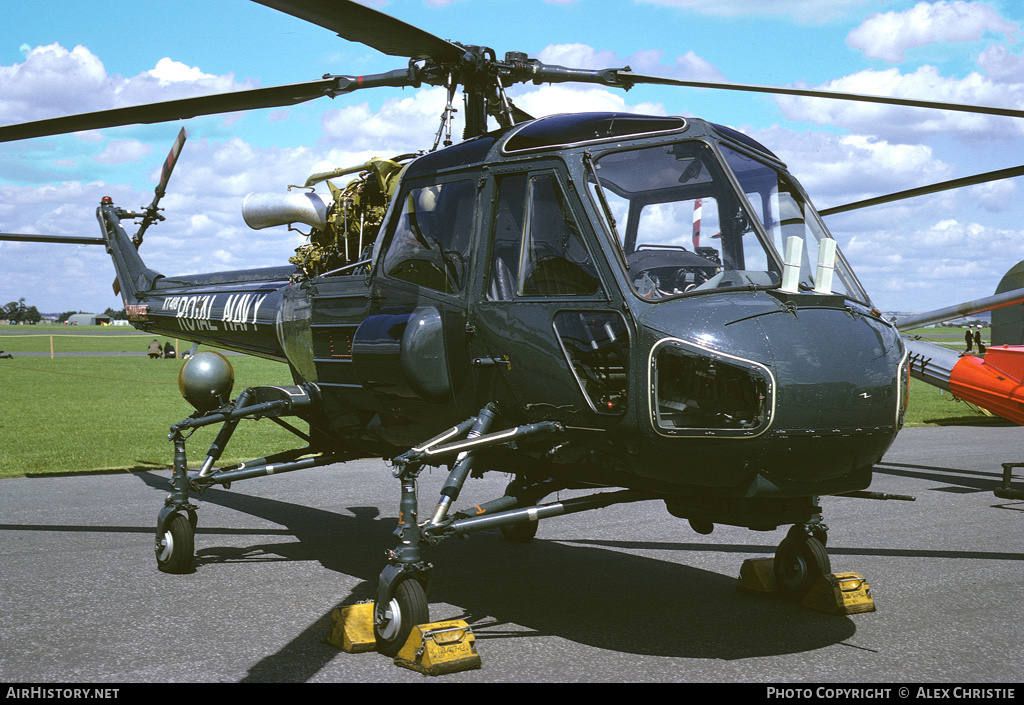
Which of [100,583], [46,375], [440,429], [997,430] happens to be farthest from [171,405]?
[997,430]

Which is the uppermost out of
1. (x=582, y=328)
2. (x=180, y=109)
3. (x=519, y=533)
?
(x=180, y=109)

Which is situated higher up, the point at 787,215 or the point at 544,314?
the point at 787,215

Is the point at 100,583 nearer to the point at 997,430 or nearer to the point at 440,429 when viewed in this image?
the point at 440,429

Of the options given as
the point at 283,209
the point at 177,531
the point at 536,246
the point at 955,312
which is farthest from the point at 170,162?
the point at 955,312

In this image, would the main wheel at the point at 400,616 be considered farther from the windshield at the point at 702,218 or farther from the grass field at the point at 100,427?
the grass field at the point at 100,427

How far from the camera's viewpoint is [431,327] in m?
5.48

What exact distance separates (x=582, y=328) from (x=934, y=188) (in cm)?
470

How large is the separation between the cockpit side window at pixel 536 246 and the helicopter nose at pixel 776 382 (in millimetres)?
638

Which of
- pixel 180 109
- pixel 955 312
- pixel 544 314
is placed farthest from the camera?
pixel 955 312

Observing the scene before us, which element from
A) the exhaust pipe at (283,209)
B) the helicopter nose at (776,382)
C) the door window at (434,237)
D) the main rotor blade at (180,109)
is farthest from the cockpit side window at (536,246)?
the exhaust pipe at (283,209)

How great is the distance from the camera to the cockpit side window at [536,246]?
16.3 feet

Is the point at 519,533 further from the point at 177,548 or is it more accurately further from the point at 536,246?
the point at 536,246

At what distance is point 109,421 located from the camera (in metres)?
16.8

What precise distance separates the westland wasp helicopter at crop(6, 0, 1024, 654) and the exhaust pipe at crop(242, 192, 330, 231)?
1232 millimetres
